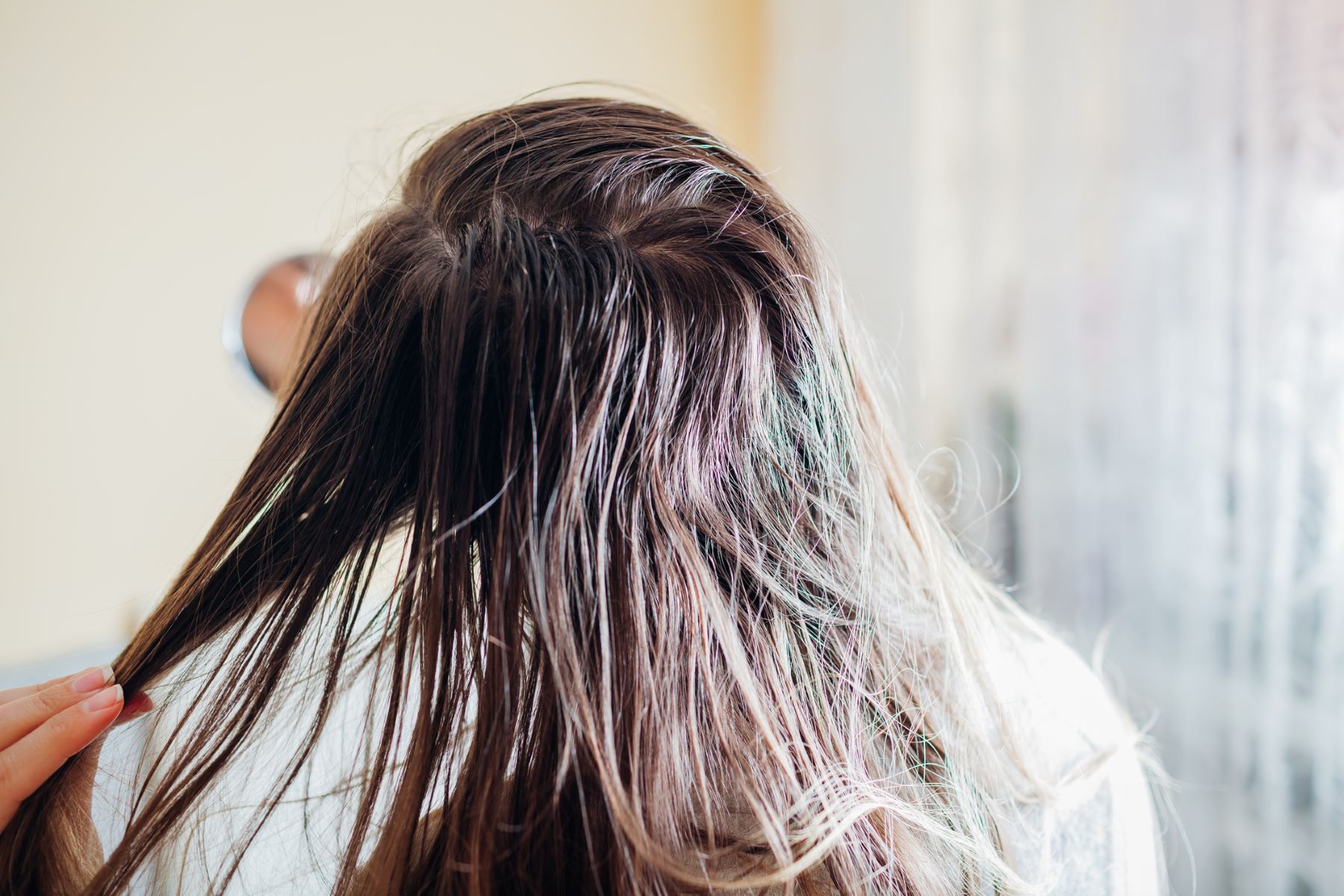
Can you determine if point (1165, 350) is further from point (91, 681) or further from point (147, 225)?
point (147, 225)

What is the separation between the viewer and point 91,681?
0.45m

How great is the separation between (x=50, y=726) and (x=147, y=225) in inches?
38.1

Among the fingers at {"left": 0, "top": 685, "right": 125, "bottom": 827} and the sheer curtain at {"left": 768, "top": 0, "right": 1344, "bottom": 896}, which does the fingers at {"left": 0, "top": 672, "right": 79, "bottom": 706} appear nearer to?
the fingers at {"left": 0, "top": 685, "right": 125, "bottom": 827}

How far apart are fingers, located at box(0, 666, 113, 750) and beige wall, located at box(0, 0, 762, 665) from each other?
2.29 feet

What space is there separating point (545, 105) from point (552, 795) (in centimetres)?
43

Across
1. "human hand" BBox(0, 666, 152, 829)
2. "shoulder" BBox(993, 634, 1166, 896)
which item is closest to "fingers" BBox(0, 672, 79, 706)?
"human hand" BBox(0, 666, 152, 829)

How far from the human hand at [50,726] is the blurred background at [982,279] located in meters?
0.63

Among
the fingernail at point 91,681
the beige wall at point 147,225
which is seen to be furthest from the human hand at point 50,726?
the beige wall at point 147,225

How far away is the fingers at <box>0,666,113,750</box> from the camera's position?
444 mm

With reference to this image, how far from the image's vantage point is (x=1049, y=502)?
1.13 meters

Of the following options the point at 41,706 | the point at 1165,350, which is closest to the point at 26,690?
the point at 41,706

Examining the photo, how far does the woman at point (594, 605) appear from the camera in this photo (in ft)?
1.26

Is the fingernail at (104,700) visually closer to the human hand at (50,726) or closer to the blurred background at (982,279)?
the human hand at (50,726)

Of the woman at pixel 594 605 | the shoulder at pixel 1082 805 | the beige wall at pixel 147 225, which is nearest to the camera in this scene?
the woman at pixel 594 605
